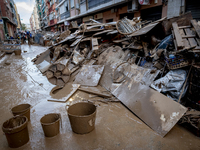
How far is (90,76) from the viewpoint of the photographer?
16.0 ft

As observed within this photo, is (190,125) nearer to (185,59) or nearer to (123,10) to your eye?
(185,59)

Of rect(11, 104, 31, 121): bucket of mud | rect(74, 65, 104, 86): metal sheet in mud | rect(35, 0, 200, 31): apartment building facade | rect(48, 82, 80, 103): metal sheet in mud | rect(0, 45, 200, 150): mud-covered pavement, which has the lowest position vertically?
rect(0, 45, 200, 150): mud-covered pavement

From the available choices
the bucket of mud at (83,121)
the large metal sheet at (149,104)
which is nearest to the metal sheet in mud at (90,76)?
the large metal sheet at (149,104)

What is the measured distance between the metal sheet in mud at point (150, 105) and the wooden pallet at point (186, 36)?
59.5 inches

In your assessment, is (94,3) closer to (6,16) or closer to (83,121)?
(83,121)

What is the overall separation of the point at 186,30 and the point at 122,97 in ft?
9.93

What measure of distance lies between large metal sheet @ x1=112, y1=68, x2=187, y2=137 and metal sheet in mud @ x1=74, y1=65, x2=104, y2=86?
1.06 m

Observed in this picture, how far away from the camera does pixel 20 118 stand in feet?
8.04

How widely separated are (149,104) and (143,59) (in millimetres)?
2151

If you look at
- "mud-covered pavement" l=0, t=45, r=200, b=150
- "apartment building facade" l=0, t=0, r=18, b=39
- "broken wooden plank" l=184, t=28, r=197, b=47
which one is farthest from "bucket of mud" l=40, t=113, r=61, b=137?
"apartment building facade" l=0, t=0, r=18, b=39

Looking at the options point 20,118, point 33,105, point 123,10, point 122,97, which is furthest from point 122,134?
point 123,10

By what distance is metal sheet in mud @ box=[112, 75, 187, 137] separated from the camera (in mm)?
2604

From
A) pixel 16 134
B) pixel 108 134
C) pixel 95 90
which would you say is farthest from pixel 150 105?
pixel 16 134

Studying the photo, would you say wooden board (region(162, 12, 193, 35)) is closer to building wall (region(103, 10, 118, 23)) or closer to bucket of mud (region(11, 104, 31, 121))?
bucket of mud (region(11, 104, 31, 121))
